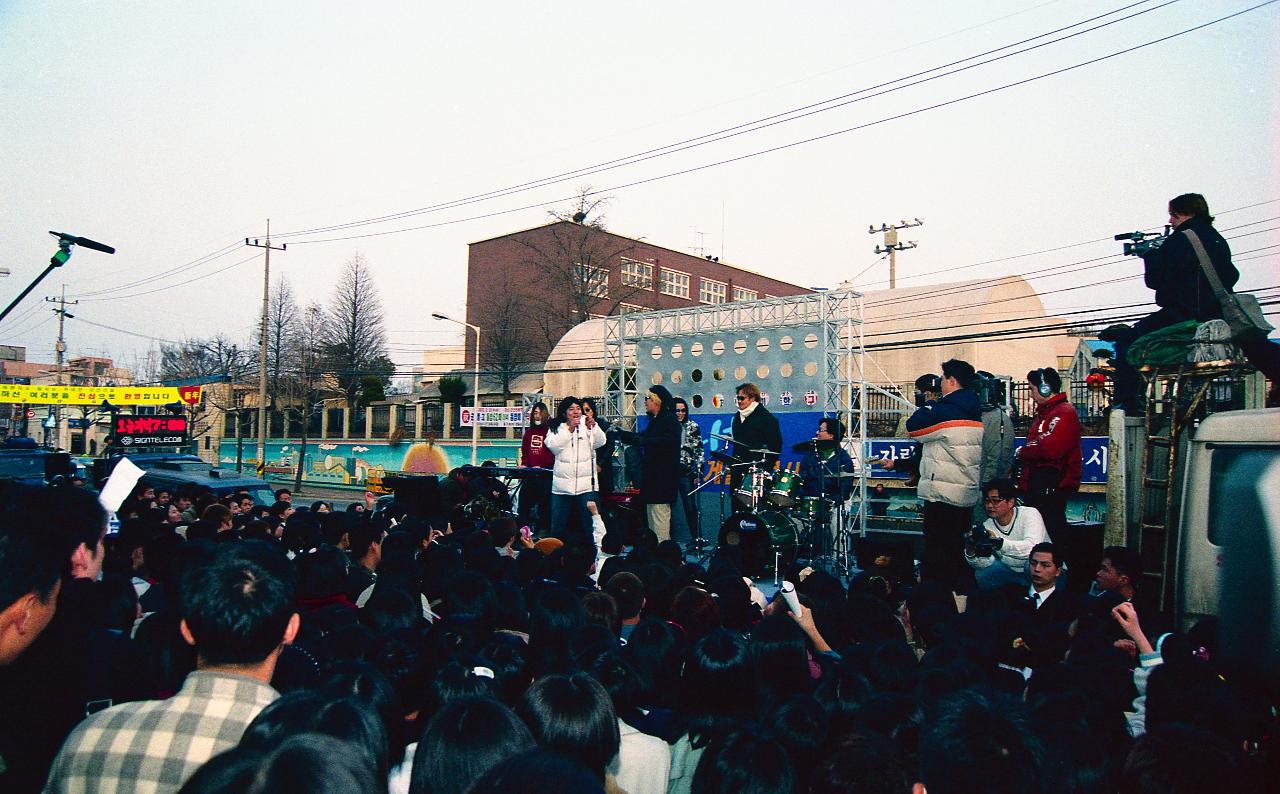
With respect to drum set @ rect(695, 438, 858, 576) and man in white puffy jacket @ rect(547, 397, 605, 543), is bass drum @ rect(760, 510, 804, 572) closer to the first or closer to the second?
drum set @ rect(695, 438, 858, 576)

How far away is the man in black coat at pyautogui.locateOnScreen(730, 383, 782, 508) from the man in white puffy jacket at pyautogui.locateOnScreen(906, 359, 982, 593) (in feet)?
8.43

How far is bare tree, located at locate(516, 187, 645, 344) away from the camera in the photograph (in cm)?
4653

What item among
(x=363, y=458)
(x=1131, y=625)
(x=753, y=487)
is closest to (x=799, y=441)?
(x=753, y=487)

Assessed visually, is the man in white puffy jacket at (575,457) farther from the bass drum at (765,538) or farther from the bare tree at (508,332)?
the bare tree at (508,332)

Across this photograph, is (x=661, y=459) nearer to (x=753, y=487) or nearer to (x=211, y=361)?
(x=753, y=487)

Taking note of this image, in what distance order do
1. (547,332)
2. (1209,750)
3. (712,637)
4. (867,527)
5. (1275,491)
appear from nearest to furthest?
(1209,750) < (712,637) < (1275,491) < (867,527) < (547,332)

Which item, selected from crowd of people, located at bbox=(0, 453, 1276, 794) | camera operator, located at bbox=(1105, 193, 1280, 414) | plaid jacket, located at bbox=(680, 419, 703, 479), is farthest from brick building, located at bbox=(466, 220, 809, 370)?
crowd of people, located at bbox=(0, 453, 1276, 794)

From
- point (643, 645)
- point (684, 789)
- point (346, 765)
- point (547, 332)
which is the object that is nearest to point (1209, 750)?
point (684, 789)

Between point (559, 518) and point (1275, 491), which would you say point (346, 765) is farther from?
point (559, 518)

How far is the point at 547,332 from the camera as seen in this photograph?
47.0 metres

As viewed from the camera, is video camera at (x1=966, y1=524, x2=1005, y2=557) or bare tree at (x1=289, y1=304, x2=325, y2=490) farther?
bare tree at (x1=289, y1=304, x2=325, y2=490)

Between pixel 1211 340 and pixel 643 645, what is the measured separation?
4.15 metres

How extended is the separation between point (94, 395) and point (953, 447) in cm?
2430

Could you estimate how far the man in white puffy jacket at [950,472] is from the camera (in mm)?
6969
